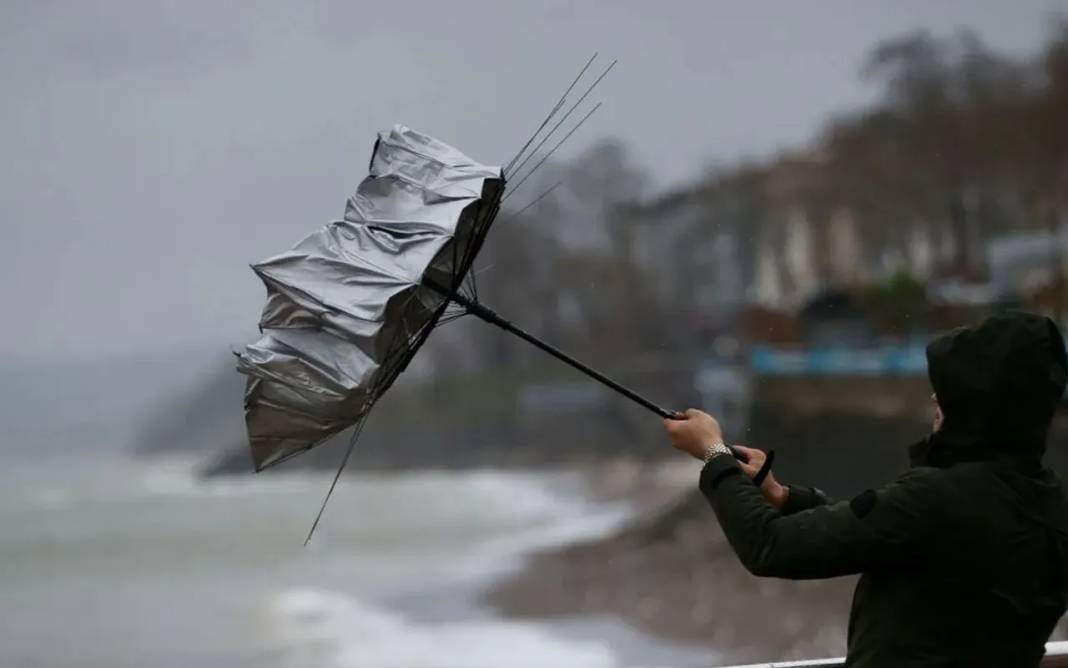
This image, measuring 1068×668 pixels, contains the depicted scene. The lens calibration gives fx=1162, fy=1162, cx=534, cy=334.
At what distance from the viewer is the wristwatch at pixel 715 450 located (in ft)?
4.15

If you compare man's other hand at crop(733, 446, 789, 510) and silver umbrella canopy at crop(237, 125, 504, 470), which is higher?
silver umbrella canopy at crop(237, 125, 504, 470)

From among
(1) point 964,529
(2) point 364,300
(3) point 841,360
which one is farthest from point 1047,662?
(3) point 841,360

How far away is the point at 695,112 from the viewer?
149 inches

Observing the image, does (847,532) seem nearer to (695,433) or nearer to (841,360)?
(695,433)

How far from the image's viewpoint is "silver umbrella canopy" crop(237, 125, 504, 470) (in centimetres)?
145

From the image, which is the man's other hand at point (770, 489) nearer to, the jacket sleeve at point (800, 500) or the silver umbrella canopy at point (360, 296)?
the jacket sleeve at point (800, 500)

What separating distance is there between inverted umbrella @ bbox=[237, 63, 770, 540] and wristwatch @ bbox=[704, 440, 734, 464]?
0.12m

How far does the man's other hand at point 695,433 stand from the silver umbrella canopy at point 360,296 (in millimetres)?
368

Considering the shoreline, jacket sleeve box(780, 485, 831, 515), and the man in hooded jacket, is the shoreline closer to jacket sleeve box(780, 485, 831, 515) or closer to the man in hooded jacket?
jacket sleeve box(780, 485, 831, 515)

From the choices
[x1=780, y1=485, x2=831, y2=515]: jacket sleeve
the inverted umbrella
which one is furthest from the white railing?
the inverted umbrella

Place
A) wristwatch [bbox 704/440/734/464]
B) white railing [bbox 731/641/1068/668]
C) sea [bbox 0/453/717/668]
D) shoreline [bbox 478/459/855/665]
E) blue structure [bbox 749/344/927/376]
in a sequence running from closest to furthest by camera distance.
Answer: wristwatch [bbox 704/440/734/464], white railing [bbox 731/641/1068/668], sea [bbox 0/453/717/668], shoreline [bbox 478/459/855/665], blue structure [bbox 749/344/927/376]

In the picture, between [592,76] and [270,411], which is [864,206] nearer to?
[592,76]

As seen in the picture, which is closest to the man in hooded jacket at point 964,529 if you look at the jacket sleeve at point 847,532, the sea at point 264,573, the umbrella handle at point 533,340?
the jacket sleeve at point 847,532

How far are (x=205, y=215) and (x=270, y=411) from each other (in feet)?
6.31
